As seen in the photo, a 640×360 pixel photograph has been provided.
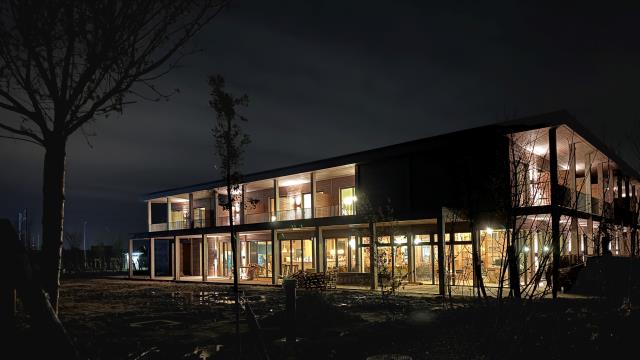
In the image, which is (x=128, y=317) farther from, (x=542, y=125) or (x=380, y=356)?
(x=542, y=125)

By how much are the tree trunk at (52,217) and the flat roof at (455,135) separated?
8986 mm

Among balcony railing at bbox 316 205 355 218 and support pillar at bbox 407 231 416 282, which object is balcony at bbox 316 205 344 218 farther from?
support pillar at bbox 407 231 416 282

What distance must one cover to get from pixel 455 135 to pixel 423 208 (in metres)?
3.64

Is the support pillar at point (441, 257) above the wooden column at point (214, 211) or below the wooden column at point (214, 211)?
below

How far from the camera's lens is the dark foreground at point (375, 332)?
8.47 metres

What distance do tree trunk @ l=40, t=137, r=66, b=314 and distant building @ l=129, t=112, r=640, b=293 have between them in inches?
337

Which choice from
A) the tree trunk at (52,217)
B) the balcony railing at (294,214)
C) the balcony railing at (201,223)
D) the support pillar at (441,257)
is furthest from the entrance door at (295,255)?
the tree trunk at (52,217)

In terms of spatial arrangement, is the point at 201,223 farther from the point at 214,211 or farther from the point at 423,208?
the point at 423,208

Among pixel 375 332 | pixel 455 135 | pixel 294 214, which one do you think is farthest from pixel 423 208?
pixel 375 332

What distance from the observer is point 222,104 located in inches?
835

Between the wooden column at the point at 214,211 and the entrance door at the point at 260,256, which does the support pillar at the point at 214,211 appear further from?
the entrance door at the point at 260,256

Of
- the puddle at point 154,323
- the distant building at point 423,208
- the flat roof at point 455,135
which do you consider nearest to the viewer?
the puddle at point 154,323

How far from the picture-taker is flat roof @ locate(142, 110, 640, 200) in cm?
1925

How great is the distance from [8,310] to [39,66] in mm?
4952
